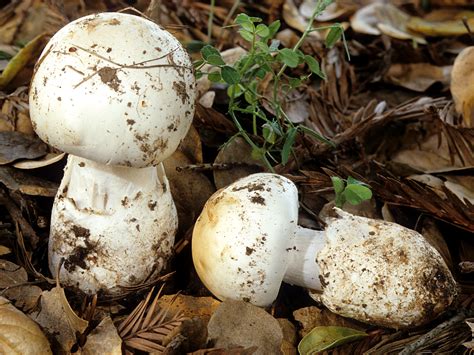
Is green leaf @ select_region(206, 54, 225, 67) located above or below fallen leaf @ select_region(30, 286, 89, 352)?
→ above

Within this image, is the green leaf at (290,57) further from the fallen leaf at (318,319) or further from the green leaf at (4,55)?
the green leaf at (4,55)

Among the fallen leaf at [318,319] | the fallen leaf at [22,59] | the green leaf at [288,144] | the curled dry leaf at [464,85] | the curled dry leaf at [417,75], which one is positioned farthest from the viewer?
the curled dry leaf at [417,75]

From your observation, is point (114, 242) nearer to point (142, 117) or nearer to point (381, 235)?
point (142, 117)

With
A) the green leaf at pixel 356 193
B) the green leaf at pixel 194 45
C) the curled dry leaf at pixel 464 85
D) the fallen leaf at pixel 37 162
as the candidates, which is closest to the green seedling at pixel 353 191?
A: the green leaf at pixel 356 193

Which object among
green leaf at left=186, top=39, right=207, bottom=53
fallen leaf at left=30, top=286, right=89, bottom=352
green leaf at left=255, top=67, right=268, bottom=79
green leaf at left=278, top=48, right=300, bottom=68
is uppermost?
green leaf at left=278, top=48, right=300, bottom=68

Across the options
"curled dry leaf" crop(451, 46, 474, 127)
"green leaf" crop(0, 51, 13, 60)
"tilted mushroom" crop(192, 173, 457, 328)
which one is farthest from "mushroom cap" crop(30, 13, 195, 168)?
"curled dry leaf" crop(451, 46, 474, 127)

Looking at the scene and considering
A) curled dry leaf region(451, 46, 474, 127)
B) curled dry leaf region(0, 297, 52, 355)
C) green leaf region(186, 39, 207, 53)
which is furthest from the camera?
green leaf region(186, 39, 207, 53)

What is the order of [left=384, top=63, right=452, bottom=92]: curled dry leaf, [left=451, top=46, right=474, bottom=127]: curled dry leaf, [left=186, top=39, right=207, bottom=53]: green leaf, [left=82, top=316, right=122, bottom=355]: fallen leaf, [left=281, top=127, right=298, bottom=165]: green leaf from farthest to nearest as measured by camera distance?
1. [left=384, top=63, right=452, bottom=92]: curled dry leaf
2. [left=186, top=39, right=207, bottom=53]: green leaf
3. [left=451, top=46, right=474, bottom=127]: curled dry leaf
4. [left=281, top=127, right=298, bottom=165]: green leaf
5. [left=82, top=316, right=122, bottom=355]: fallen leaf

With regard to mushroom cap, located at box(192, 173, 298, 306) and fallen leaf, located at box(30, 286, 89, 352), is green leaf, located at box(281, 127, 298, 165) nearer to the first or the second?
mushroom cap, located at box(192, 173, 298, 306)
